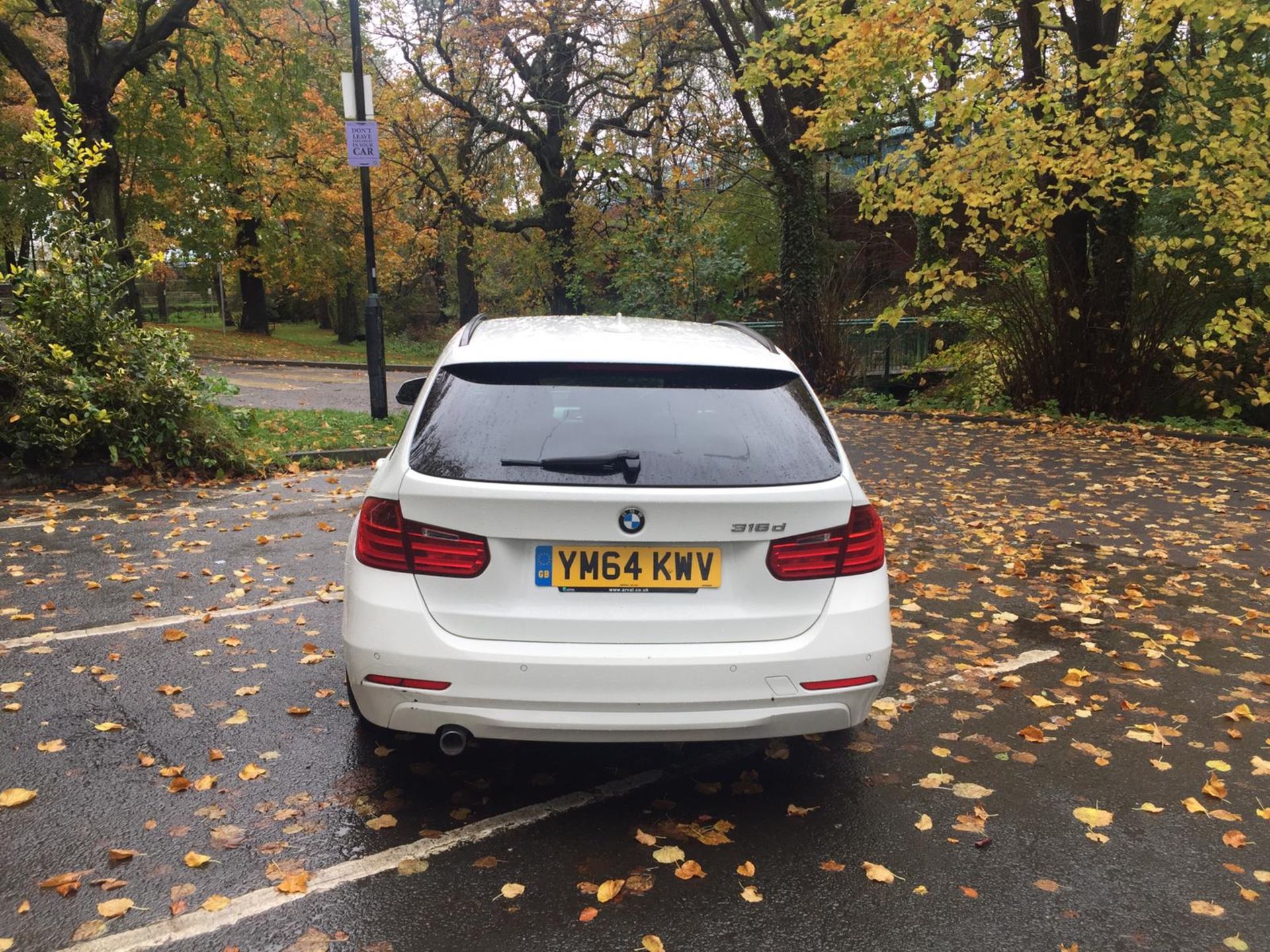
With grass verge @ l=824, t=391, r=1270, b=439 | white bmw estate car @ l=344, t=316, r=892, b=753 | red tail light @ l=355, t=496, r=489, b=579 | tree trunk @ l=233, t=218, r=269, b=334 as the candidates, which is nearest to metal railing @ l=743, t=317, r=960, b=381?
grass verge @ l=824, t=391, r=1270, b=439

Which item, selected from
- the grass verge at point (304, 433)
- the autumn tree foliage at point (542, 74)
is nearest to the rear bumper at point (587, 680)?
the grass verge at point (304, 433)

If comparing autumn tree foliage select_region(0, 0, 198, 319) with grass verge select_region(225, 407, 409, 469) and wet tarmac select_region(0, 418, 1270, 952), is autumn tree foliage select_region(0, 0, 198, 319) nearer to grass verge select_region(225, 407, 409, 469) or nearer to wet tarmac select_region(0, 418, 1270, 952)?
grass verge select_region(225, 407, 409, 469)

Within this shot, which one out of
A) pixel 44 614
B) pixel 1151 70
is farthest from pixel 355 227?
pixel 44 614

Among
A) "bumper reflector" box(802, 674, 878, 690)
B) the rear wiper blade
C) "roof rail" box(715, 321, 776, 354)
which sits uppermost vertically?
"roof rail" box(715, 321, 776, 354)

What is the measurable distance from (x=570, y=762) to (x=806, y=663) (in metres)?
1.20

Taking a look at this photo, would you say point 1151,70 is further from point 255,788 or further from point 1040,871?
point 255,788

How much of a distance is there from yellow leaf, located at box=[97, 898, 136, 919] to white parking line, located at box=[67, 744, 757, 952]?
4.2 inches

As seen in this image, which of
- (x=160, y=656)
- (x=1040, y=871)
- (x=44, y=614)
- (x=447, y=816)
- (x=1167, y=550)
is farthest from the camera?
(x=1167, y=550)

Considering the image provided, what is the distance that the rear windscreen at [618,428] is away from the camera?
315 centimetres

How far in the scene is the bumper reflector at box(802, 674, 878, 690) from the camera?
126 inches

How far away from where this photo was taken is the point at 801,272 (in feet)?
60.4

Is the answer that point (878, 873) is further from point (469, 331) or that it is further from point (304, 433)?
point (304, 433)

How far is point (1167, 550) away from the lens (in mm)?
7293

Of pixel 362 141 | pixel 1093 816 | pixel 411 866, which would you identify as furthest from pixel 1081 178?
pixel 411 866
